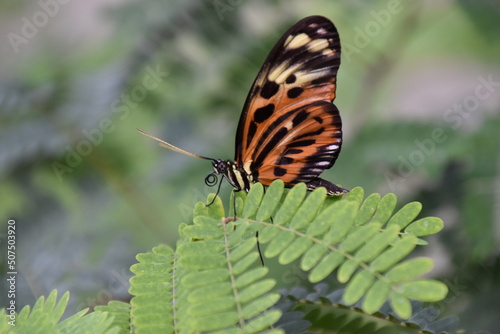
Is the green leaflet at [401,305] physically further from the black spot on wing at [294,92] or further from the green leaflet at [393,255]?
the black spot on wing at [294,92]

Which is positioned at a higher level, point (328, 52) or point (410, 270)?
point (328, 52)

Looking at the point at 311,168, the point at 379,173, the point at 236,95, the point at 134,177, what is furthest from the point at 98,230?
the point at 311,168

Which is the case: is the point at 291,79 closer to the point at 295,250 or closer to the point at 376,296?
the point at 295,250

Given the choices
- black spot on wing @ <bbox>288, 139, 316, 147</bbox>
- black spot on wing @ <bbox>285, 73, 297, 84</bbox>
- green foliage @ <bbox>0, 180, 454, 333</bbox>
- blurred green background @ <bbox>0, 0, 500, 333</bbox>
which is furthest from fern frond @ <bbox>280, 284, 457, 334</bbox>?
blurred green background @ <bbox>0, 0, 500, 333</bbox>

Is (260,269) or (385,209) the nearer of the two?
(260,269)

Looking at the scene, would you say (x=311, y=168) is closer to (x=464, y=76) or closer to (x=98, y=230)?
(x=98, y=230)

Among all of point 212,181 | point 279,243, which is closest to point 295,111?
point 212,181
